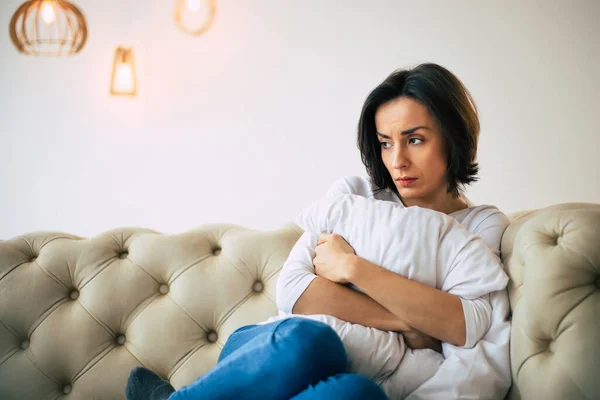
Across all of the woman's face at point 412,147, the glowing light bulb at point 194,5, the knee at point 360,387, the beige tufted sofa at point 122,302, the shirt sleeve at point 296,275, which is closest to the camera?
the knee at point 360,387

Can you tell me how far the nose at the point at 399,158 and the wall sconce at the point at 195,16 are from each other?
1.25 metres

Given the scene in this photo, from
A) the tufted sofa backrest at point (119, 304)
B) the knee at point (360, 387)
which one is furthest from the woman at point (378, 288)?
the tufted sofa backrest at point (119, 304)

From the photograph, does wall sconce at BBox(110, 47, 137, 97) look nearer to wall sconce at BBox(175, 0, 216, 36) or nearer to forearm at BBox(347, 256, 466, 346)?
wall sconce at BBox(175, 0, 216, 36)

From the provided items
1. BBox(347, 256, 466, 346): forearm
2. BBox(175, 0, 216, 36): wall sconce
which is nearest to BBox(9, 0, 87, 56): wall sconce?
BBox(175, 0, 216, 36): wall sconce

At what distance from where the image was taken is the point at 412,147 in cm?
136

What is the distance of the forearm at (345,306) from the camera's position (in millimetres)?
1186

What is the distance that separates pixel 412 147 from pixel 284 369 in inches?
26.0

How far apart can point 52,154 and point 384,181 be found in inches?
59.8

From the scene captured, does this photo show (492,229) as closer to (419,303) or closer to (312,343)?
(419,303)

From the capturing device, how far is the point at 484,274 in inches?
45.2

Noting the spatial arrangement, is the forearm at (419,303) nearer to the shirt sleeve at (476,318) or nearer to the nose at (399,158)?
the shirt sleeve at (476,318)

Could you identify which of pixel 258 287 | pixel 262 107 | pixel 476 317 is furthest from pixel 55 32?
pixel 476 317

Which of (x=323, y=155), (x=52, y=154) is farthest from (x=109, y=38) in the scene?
(x=323, y=155)

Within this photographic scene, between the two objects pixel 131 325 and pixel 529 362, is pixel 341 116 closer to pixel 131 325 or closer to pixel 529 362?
pixel 131 325
